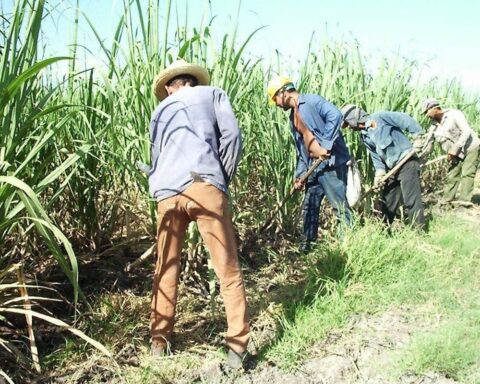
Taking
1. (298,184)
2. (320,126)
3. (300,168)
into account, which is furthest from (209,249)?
(320,126)

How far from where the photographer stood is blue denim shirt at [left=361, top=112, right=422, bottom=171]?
3.95m

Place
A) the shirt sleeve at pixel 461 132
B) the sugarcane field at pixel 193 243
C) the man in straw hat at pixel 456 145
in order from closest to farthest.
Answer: the sugarcane field at pixel 193 243
the man in straw hat at pixel 456 145
the shirt sleeve at pixel 461 132

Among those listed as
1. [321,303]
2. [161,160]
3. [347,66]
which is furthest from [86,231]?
[347,66]

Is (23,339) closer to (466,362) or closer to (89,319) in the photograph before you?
(89,319)

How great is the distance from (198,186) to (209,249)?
281 mm

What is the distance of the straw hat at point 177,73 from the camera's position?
7.19 ft

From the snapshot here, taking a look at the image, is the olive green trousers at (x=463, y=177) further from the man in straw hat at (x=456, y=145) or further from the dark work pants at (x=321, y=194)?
the dark work pants at (x=321, y=194)

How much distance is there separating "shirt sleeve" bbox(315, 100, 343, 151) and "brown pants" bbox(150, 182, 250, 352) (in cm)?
162

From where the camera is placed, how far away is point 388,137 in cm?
396

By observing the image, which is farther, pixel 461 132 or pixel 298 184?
pixel 461 132

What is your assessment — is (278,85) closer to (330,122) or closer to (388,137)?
(330,122)

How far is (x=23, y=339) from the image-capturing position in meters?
2.21

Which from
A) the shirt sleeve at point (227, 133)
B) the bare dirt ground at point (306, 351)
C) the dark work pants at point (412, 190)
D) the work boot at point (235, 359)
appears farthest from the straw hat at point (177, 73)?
the dark work pants at point (412, 190)

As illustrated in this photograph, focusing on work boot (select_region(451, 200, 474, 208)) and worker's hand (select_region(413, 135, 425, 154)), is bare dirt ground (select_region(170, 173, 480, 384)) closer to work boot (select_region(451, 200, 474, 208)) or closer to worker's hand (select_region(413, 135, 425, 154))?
worker's hand (select_region(413, 135, 425, 154))
